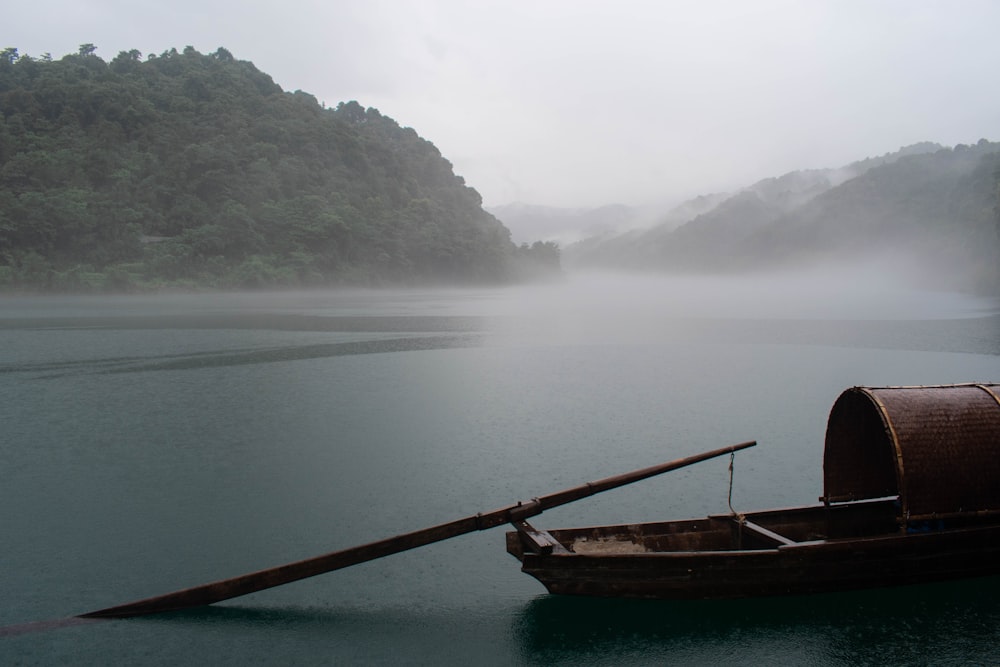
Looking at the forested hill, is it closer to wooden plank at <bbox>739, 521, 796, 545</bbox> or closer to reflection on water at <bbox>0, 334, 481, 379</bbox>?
reflection on water at <bbox>0, 334, 481, 379</bbox>

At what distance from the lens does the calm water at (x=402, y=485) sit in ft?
17.6

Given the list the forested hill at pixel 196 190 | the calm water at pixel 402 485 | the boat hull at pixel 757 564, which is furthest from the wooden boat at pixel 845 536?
the forested hill at pixel 196 190

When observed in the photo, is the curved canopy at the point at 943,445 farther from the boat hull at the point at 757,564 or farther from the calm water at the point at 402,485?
the calm water at the point at 402,485

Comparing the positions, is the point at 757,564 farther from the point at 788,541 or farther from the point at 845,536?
the point at 845,536

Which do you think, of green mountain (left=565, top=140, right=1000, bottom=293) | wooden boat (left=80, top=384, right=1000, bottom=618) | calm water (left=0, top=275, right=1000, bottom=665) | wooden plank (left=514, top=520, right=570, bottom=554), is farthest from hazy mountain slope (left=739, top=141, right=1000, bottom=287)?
wooden plank (left=514, top=520, right=570, bottom=554)

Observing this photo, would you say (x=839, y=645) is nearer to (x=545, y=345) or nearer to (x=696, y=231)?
(x=545, y=345)

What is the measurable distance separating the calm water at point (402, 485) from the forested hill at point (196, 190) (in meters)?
31.7

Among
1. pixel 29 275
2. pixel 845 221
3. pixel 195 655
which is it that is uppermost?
pixel 845 221

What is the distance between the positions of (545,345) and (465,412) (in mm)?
10948

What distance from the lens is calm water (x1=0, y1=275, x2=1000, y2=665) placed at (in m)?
5.38

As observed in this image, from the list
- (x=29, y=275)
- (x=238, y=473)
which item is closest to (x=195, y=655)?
(x=238, y=473)

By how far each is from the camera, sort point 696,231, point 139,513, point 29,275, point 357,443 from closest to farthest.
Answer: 1. point 139,513
2. point 357,443
3. point 29,275
4. point 696,231

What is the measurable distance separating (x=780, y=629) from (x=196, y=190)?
62.8 meters

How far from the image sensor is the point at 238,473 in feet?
30.8
